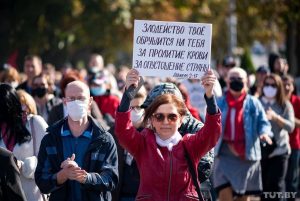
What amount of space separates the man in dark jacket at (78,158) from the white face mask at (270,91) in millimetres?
5549

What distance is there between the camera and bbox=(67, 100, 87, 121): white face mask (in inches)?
316

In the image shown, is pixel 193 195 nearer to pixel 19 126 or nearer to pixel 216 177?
pixel 19 126

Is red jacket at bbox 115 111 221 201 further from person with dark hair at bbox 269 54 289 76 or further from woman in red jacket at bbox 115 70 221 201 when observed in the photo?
person with dark hair at bbox 269 54 289 76

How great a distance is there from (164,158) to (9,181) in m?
1.17

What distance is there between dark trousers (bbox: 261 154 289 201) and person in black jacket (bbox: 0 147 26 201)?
6456 millimetres

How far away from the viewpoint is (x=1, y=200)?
22.9ft

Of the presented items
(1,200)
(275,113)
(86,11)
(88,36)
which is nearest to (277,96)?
(275,113)

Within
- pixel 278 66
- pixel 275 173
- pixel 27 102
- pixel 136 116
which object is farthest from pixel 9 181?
pixel 278 66

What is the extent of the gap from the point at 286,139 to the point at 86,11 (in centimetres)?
1575

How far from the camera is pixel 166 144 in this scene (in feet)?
24.4

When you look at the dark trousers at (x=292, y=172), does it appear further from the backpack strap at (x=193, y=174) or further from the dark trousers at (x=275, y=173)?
the backpack strap at (x=193, y=174)

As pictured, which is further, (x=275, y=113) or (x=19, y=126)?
(x=275, y=113)

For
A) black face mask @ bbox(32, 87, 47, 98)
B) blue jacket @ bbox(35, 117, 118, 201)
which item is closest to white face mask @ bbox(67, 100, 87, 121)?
blue jacket @ bbox(35, 117, 118, 201)

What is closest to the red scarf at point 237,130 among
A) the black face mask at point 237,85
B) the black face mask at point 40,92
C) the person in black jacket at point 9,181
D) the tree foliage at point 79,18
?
the black face mask at point 237,85
